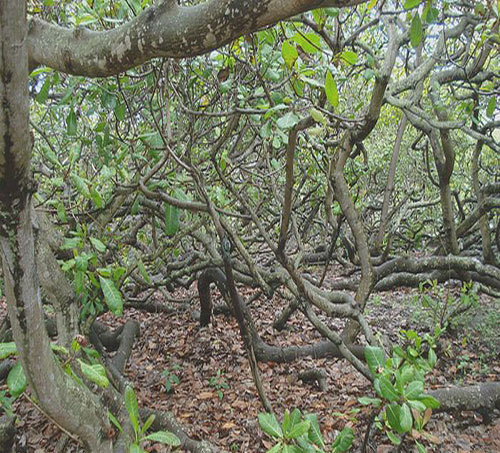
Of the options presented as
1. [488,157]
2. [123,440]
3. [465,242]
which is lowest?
[123,440]

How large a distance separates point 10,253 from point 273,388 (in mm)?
3149

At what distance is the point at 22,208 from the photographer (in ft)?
3.35

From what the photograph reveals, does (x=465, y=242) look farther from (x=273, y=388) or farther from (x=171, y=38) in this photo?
(x=171, y=38)

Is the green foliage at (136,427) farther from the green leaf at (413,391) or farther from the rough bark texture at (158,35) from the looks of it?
the rough bark texture at (158,35)

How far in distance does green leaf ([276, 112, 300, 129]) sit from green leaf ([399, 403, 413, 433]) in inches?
48.7

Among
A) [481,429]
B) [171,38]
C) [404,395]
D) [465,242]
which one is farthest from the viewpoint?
[465,242]

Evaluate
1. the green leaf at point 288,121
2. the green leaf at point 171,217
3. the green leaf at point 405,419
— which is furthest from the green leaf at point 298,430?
the green leaf at point 171,217

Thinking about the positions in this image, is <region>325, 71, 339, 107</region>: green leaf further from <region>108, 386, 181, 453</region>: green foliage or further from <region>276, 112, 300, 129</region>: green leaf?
<region>108, 386, 181, 453</region>: green foliage

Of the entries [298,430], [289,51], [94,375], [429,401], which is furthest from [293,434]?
[289,51]

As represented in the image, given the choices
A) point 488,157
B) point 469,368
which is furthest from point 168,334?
point 488,157

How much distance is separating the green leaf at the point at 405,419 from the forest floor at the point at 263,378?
0.84 metres

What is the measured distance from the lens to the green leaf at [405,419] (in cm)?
145

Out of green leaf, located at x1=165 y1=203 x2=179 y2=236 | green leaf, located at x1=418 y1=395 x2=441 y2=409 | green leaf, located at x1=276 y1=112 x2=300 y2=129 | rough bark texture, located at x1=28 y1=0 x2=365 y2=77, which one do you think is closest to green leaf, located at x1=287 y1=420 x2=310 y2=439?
green leaf, located at x1=418 y1=395 x2=441 y2=409

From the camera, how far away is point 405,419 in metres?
1.47
